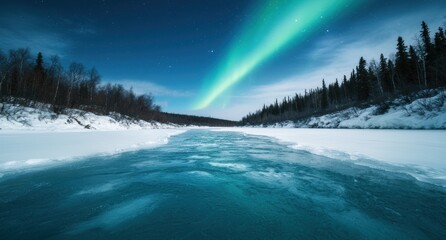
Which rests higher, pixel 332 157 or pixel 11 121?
pixel 11 121

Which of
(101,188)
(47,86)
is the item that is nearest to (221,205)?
(101,188)

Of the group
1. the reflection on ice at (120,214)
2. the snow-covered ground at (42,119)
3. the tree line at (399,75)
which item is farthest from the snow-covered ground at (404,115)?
the snow-covered ground at (42,119)

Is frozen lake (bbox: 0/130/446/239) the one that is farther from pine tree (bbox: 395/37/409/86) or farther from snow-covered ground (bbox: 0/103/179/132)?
pine tree (bbox: 395/37/409/86)

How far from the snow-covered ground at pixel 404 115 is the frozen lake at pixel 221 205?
17.5m

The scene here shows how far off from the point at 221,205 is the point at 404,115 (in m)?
24.8

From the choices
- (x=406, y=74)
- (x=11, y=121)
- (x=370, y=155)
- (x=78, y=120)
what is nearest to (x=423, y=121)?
(x=370, y=155)

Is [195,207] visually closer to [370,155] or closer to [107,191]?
[107,191]

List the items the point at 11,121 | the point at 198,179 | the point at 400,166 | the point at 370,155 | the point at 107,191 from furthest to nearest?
the point at 11,121 → the point at 370,155 → the point at 400,166 → the point at 198,179 → the point at 107,191

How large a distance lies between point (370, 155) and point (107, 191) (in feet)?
27.5

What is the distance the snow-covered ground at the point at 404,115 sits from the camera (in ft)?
53.6

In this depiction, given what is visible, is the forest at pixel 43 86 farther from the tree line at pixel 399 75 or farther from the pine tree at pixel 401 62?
the pine tree at pixel 401 62

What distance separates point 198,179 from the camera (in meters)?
5.08

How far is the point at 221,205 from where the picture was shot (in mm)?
3428

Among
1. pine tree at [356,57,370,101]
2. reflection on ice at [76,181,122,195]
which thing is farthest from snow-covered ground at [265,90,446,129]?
pine tree at [356,57,370,101]
